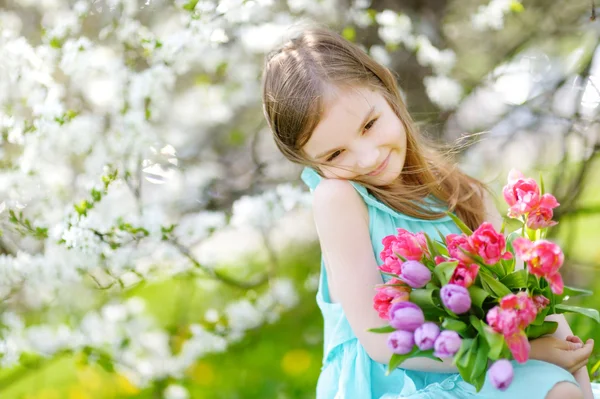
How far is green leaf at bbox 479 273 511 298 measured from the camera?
1263mm

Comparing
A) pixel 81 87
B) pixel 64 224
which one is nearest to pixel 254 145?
pixel 81 87

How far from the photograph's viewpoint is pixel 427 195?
1.85 metres

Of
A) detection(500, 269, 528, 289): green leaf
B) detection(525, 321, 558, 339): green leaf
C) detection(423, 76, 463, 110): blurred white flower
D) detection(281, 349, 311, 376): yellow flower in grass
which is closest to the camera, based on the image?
detection(500, 269, 528, 289): green leaf

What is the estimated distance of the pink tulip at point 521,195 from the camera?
52.1 inches

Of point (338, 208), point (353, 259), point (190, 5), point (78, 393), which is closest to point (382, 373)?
point (353, 259)

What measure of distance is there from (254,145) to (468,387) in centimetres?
158

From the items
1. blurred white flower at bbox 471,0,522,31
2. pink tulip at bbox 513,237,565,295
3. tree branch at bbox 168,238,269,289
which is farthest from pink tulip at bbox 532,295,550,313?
blurred white flower at bbox 471,0,522,31

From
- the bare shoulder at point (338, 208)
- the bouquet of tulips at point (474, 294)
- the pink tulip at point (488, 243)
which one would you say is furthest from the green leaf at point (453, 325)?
the bare shoulder at point (338, 208)

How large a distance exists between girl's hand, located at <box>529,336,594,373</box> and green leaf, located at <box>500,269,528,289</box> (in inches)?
7.9

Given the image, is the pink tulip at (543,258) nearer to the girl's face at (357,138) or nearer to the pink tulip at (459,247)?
the pink tulip at (459,247)

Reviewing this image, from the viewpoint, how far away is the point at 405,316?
3.97 ft

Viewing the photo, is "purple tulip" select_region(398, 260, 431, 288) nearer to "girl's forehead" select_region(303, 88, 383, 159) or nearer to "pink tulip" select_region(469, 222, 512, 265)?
"pink tulip" select_region(469, 222, 512, 265)

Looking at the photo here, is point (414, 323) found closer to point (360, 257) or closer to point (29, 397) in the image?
point (360, 257)

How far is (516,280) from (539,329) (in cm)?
16
